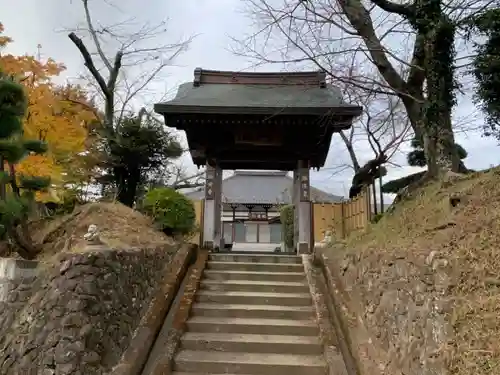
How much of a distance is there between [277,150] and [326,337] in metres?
4.99

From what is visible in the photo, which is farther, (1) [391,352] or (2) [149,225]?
(2) [149,225]

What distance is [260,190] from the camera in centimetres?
2462

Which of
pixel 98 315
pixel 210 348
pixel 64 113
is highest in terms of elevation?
pixel 64 113

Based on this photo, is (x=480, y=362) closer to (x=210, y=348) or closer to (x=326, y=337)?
(x=326, y=337)

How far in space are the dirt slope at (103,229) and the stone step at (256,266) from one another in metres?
0.98

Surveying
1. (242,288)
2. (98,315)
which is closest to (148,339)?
(98,315)

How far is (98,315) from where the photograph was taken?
15.3 feet

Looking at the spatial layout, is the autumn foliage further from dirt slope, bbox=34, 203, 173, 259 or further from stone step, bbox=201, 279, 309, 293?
stone step, bbox=201, 279, 309, 293

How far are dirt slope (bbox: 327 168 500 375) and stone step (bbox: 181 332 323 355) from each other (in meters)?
0.80

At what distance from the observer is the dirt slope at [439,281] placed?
2932mm

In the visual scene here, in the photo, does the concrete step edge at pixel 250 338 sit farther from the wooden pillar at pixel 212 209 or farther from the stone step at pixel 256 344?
the wooden pillar at pixel 212 209

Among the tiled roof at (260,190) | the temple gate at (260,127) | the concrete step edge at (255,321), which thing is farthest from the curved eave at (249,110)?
the tiled roof at (260,190)

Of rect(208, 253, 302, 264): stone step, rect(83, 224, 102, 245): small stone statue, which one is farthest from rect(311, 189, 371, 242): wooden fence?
rect(83, 224, 102, 245): small stone statue

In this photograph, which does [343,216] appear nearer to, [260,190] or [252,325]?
[252,325]
